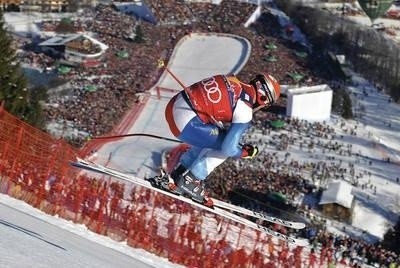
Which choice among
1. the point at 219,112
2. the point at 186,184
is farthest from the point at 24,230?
the point at 219,112

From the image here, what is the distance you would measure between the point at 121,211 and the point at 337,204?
47.6ft

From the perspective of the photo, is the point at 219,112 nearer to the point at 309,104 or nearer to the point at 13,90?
the point at 13,90

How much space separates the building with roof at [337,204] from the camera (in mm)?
24781

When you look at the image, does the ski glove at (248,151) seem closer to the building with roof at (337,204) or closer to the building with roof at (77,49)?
the building with roof at (337,204)

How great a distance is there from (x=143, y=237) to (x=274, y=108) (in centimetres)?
2755

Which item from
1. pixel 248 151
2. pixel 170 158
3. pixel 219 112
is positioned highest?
pixel 219 112

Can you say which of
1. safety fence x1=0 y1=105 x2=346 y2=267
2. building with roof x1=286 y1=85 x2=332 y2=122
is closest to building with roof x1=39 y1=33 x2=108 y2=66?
building with roof x1=286 y1=85 x2=332 y2=122

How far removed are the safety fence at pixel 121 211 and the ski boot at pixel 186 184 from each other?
2.52m

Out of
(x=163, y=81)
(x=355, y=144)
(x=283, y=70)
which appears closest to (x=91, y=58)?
(x=163, y=81)

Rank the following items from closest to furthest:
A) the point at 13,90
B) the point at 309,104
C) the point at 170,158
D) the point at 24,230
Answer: the point at 24,230 → the point at 170,158 → the point at 13,90 → the point at 309,104

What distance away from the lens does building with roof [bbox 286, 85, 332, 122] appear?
37.3m

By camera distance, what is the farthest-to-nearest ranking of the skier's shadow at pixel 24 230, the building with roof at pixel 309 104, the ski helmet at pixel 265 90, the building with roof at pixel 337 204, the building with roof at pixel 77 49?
the building with roof at pixel 77 49
the building with roof at pixel 309 104
the building with roof at pixel 337 204
the skier's shadow at pixel 24 230
the ski helmet at pixel 265 90

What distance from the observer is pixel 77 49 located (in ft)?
153

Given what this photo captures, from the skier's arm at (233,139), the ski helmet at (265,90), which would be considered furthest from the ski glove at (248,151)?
the ski helmet at (265,90)
